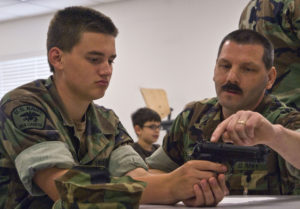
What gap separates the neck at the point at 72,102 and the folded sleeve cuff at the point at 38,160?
0.22m

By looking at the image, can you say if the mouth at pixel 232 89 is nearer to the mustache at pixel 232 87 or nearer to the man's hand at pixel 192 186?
the mustache at pixel 232 87

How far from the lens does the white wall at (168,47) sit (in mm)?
5895

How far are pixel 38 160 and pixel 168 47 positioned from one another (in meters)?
5.24

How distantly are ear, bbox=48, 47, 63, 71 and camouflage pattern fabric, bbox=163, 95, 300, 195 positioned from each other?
0.46 m

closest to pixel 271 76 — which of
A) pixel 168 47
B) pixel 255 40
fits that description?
pixel 255 40

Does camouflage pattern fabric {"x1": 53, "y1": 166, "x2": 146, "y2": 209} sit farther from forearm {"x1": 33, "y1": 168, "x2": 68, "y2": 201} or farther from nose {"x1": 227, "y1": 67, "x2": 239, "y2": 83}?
nose {"x1": 227, "y1": 67, "x2": 239, "y2": 83}

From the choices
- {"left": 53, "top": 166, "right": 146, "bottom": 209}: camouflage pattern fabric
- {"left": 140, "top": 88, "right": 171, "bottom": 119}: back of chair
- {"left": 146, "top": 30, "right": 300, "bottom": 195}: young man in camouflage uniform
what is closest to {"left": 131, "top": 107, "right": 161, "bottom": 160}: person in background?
{"left": 140, "top": 88, "right": 171, "bottom": 119}: back of chair

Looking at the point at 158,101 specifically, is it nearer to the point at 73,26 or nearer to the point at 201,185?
the point at 73,26

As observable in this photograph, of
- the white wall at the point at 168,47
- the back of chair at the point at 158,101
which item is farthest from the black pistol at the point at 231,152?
the white wall at the point at 168,47

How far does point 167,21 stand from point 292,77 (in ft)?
15.4

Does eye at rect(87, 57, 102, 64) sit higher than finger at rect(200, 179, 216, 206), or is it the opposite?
eye at rect(87, 57, 102, 64)

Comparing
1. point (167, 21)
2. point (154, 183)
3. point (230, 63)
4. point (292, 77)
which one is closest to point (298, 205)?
point (154, 183)

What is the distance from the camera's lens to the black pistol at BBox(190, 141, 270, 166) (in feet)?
3.19

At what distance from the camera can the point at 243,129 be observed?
101 centimetres
